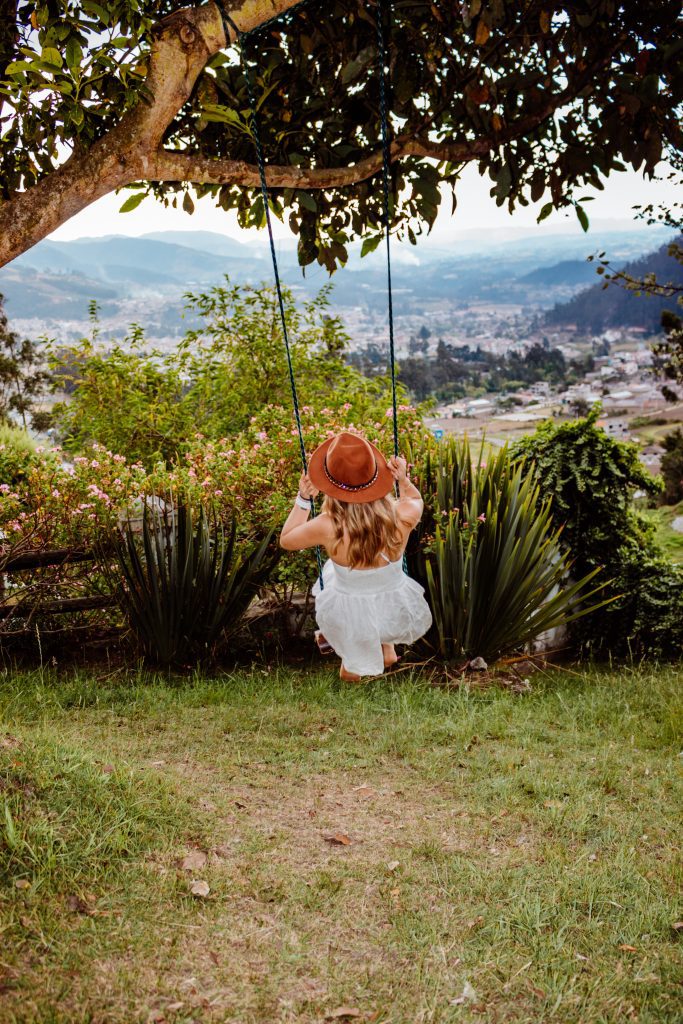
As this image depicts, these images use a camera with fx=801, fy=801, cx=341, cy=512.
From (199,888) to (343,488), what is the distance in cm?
159

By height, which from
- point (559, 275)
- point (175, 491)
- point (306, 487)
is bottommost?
point (175, 491)

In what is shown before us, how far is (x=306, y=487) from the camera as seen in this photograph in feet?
10.8

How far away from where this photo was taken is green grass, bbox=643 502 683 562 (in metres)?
7.02

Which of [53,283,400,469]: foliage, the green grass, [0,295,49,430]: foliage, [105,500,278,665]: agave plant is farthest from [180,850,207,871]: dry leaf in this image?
[0,295,49,430]: foliage

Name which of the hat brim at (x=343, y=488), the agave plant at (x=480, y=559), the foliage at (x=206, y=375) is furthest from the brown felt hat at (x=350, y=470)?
the foliage at (x=206, y=375)

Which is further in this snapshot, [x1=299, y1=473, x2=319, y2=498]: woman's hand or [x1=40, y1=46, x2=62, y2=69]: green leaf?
[x1=299, y1=473, x2=319, y2=498]: woman's hand

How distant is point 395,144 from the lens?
3.88 metres

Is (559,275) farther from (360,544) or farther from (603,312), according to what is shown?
(360,544)


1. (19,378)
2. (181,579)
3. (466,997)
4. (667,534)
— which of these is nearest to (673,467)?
A: (667,534)

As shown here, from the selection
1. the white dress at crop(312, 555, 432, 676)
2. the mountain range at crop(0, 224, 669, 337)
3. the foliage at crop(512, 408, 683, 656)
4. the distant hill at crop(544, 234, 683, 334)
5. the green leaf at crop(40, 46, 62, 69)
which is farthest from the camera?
the distant hill at crop(544, 234, 683, 334)

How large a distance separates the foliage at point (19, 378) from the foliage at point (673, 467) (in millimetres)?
13892

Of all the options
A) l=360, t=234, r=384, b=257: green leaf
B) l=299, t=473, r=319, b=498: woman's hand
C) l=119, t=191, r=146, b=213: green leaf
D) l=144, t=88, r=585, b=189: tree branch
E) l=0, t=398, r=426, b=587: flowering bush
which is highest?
l=144, t=88, r=585, b=189: tree branch

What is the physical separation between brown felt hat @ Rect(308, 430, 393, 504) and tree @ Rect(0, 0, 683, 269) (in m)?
1.34

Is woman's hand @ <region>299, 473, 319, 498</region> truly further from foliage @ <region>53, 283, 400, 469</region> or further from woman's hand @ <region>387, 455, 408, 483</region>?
foliage @ <region>53, 283, 400, 469</region>
